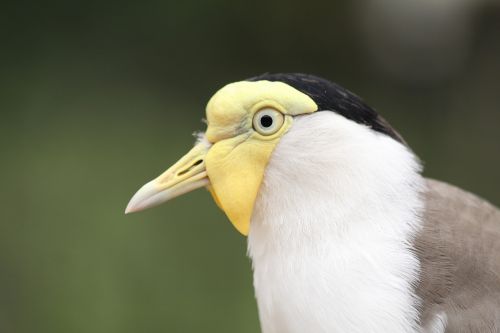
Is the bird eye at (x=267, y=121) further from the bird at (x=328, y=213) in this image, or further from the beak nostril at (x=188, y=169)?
the beak nostril at (x=188, y=169)

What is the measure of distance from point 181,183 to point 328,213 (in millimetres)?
417

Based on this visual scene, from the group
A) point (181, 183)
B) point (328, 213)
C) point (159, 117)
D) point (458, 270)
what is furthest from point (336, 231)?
point (159, 117)

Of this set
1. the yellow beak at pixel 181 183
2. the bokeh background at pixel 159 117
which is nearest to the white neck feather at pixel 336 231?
the yellow beak at pixel 181 183

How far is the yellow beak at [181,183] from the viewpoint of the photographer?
7.56 ft

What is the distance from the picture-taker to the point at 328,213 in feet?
7.30

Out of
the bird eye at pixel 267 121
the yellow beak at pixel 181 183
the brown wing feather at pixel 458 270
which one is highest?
the bird eye at pixel 267 121

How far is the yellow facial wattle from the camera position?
7.36 feet

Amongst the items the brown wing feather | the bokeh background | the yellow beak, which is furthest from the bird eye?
the bokeh background

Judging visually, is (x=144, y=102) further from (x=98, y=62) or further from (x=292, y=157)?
(x=292, y=157)

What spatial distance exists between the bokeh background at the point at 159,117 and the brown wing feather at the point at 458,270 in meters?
2.72

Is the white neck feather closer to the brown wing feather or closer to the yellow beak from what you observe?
the brown wing feather

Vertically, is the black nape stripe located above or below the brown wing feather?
above

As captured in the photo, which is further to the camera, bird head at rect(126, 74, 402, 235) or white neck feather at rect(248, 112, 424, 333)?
bird head at rect(126, 74, 402, 235)

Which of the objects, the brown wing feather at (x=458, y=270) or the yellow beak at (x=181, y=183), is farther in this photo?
the yellow beak at (x=181, y=183)
